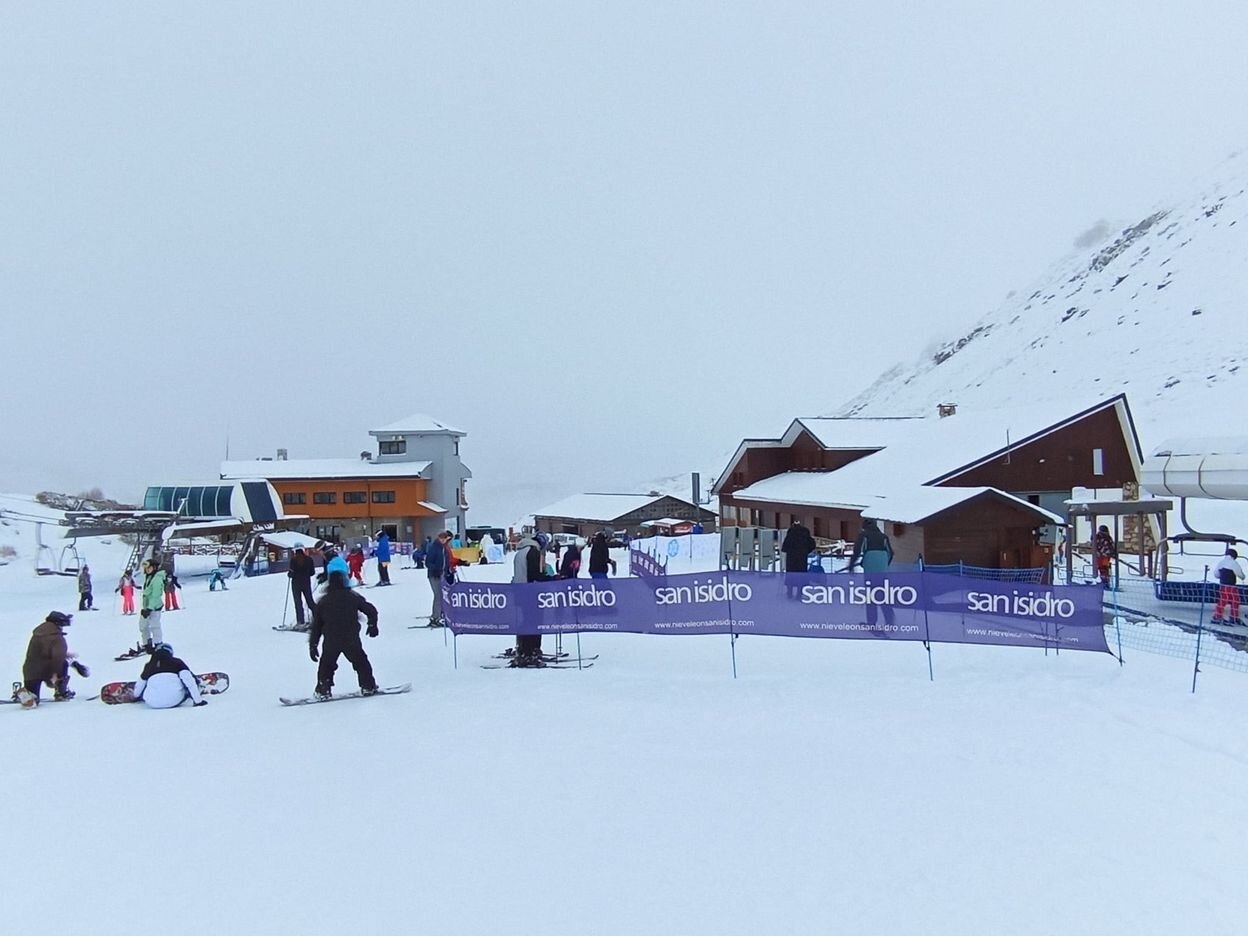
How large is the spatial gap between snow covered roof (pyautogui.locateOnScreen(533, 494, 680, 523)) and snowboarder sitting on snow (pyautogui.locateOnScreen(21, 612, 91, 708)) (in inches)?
1972

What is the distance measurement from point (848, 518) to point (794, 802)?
21533 mm

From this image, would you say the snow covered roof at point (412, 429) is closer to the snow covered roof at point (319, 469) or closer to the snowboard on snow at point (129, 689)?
the snow covered roof at point (319, 469)

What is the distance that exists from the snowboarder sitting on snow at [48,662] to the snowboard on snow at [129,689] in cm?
45

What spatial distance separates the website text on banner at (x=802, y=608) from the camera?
11000mm

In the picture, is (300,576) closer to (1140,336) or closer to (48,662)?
(48,662)

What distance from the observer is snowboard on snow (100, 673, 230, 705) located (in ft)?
34.8

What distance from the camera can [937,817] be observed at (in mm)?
6422

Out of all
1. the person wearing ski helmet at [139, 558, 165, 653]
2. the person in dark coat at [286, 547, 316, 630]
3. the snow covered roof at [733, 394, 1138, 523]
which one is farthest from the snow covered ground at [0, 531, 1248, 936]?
the snow covered roof at [733, 394, 1138, 523]

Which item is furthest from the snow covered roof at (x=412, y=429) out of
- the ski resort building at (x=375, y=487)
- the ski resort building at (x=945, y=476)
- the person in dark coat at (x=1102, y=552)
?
the person in dark coat at (x=1102, y=552)

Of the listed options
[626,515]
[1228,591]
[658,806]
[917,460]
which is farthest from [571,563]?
[626,515]

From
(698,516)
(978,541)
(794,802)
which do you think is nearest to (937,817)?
(794,802)

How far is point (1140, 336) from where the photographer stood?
89625mm

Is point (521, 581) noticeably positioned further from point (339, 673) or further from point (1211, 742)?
point (1211, 742)

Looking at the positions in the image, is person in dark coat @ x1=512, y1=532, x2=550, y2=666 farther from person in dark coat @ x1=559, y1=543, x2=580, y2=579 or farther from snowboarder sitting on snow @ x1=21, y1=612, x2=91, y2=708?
snowboarder sitting on snow @ x1=21, y1=612, x2=91, y2=708
